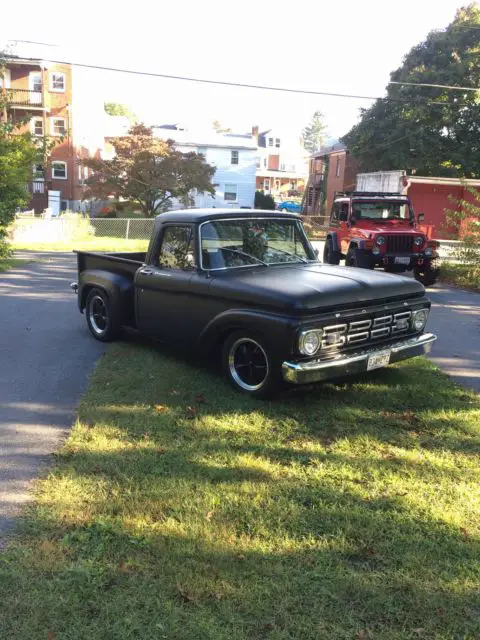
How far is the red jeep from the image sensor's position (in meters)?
12.9

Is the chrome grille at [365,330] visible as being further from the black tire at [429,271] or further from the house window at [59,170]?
the house window at [59,170]

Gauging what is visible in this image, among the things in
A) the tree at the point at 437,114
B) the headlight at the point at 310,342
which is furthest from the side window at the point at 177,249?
the tree at the point at 437,114

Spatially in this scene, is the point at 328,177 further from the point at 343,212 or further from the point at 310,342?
the point at 310,342

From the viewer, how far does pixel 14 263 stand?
16250mm

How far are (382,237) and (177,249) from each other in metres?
8.11

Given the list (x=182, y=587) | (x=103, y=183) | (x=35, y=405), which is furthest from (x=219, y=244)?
(x=103, y=183)

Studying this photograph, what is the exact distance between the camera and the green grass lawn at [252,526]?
2.51 meters

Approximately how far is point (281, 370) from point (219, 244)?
1.70 meters

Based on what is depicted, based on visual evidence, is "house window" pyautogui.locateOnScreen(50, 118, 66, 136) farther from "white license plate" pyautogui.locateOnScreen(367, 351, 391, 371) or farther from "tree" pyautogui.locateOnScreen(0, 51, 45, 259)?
"white license plate" pyautogui.locateOnScreen(367, 351, 391, 371)

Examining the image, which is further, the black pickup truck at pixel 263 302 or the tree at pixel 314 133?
the tree at pixel 314 133

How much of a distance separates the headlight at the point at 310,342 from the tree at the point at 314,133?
160 meters

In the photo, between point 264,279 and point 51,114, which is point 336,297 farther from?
point 51,114

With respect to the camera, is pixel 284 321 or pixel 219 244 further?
pixel 219 244

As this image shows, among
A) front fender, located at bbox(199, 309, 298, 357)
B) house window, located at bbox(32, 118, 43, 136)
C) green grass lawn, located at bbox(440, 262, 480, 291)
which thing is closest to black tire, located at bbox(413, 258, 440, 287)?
green grass lawn, located at bbox(440, 262, 480, 291)
